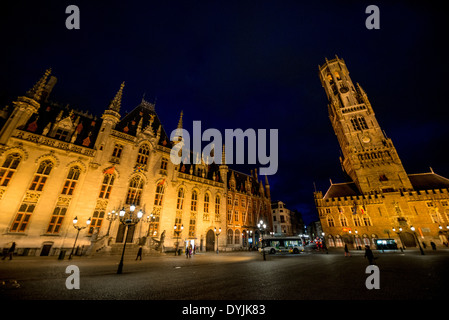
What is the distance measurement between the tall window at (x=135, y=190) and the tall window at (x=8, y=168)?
11.1m

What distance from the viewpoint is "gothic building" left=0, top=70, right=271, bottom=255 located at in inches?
685

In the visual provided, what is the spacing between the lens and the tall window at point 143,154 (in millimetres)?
26331

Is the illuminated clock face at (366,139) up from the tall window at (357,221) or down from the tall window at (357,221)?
up

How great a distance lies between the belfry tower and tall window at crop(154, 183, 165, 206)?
4128 cm

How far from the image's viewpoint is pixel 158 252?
70.7 ft

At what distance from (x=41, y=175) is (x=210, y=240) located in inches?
1013

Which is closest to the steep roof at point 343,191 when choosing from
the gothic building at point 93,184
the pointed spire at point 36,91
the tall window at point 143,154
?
the gothic building at point 93,184

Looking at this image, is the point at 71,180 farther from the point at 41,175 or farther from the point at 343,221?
the point at 343,221

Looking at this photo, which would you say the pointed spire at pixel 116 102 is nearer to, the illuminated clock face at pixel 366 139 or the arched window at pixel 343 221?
the arched window at pixel 343 221

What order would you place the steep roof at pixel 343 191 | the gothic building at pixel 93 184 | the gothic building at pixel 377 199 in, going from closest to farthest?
the gothic building at pixel 93 184, the gothic building at pixel 377 199, the steep roof at pixel 343 191

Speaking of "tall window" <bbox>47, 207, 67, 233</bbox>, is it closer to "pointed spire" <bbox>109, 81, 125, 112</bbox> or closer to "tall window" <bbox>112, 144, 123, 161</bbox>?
"tall window" <bbox>112, 144, 123, 161</bbox>
